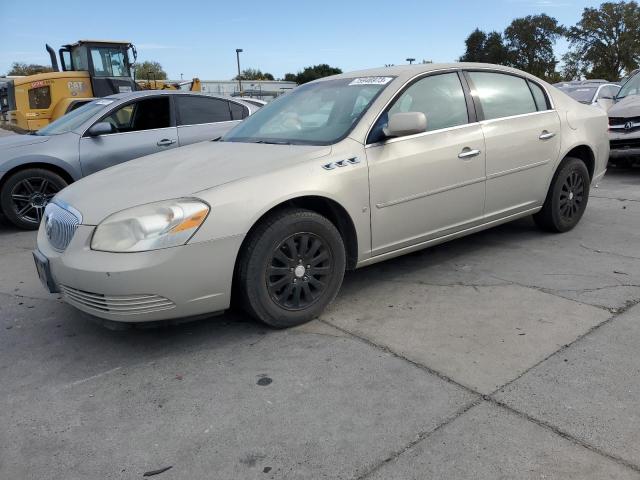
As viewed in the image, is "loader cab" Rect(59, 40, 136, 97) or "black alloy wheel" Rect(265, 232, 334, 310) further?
"loader cab" Rect(59, 40, 136, 97)

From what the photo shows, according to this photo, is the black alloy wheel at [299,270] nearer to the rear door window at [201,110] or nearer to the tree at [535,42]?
the rear door window at [201,110]

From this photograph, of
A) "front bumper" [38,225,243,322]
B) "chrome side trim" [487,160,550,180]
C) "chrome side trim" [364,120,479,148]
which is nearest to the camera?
"front bumper" [38,225,243,322]

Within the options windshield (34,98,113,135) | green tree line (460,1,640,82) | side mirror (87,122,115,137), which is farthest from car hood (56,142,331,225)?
green tree line (460,1,640,82)

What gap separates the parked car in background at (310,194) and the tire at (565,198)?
0.02 m

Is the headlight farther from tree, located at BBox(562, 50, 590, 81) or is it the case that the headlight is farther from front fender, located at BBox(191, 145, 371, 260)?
tree, located at BBox(562, 50, 590, 81)

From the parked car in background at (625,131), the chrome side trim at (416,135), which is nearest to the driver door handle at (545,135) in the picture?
the chrome side trim at (416,135)

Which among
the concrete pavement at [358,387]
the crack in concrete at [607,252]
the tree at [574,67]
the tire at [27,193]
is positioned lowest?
the concrete pavement at [358,387]

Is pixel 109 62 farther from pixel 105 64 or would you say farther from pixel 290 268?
pixel 290 268

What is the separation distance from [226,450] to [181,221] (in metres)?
1.20

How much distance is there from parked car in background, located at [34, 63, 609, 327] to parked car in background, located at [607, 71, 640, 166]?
425cm

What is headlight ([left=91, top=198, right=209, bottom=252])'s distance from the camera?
283 cm

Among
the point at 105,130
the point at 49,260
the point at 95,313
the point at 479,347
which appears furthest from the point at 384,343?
the point at 105,130

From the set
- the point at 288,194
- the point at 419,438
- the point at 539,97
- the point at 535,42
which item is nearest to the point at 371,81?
the point at 288,194

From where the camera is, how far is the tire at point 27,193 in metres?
6.16
